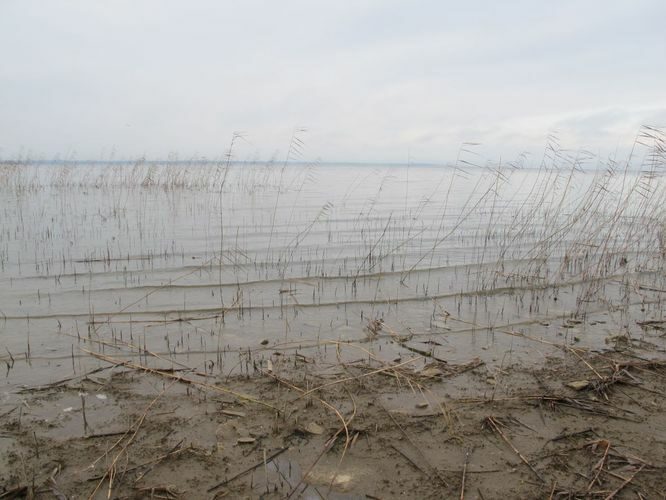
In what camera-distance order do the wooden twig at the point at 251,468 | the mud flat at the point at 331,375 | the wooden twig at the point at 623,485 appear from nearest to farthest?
the wooden twig at the point at 623,485
the wooden twig at the point at 251,468
the mud flat at the point at 331,375

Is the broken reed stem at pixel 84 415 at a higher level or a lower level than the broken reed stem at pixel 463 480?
lower

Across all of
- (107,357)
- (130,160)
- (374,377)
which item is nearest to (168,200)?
(130,160)

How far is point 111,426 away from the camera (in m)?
3.65

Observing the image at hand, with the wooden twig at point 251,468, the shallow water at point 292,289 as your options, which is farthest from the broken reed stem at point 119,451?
the shallow water at point 292,289

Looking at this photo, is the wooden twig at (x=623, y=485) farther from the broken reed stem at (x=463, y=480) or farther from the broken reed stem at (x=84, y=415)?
the broken reed stem at (x=84, y=415)

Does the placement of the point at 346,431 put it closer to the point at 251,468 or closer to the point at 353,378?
the point at 251,468

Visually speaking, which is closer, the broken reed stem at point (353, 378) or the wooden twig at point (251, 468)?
the wooden twig at point (251, 468)

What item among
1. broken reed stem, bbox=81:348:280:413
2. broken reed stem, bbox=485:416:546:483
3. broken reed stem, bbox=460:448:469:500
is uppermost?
broken reed stem, bbox=485:416:546:483

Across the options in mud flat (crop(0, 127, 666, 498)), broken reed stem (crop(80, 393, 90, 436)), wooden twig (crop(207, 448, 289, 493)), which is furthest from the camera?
broken reed stem (crop(80, 393, 90, 436))

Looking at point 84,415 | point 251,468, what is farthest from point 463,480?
point 84,415

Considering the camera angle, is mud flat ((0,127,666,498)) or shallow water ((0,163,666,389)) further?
shallow water ((0,163,666,389))

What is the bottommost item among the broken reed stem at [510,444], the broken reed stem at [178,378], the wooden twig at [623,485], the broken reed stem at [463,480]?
the broken reed stem at [178,378]

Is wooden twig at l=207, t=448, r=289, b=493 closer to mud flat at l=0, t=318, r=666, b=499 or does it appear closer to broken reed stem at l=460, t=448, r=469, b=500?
mud flat at l=0, t=318, r=666, b=499

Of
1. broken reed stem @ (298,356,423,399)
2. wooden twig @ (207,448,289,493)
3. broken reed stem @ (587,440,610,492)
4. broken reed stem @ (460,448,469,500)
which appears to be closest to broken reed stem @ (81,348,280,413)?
broken reed stem @ (298,356,423,399)
